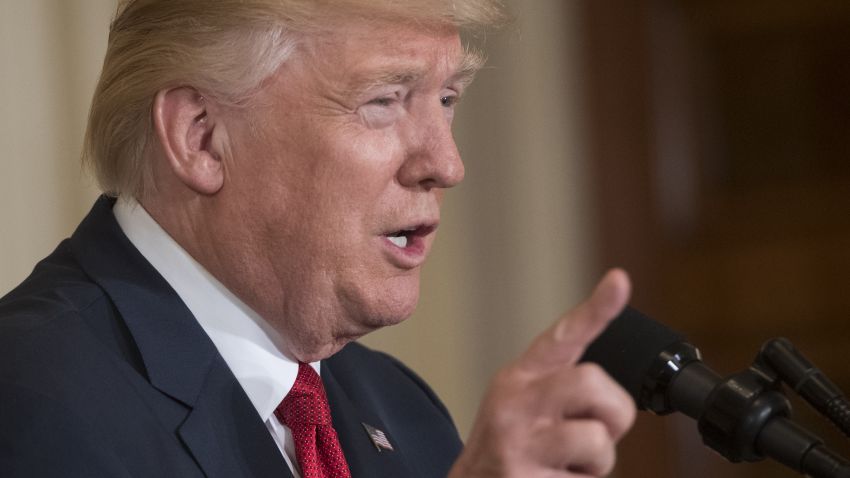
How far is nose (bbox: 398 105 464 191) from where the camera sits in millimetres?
1648

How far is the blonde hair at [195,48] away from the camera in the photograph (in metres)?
1.63

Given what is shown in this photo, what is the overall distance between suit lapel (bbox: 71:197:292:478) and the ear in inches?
4.9

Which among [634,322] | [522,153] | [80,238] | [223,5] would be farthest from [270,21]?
[522,153]

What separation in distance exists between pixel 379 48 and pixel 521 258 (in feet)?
7.73

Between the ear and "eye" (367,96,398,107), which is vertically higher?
"eye" (367,96,398,107)

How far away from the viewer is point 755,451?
3.92 feet

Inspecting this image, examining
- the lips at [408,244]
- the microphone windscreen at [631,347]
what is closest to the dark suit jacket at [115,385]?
the lips at [408,244]

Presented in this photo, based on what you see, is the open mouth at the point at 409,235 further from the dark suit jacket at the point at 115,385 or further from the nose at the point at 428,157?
the dark suit jacket at the point at 115,385

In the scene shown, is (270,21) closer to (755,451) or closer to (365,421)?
(365,421)

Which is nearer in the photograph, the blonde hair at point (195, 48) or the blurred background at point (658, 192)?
the blonde hair at point (195, 48)

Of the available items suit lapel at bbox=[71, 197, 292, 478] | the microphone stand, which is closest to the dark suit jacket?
suit lapel at bbox=[71, 197, 292, 478]

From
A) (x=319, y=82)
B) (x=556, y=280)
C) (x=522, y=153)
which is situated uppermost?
(x=319, y=82)

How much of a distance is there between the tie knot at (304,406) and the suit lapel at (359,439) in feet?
0.36

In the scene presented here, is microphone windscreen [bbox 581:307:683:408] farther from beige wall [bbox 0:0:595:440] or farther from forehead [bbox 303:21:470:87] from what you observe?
beige wall [bbox 0:0:595:440]
